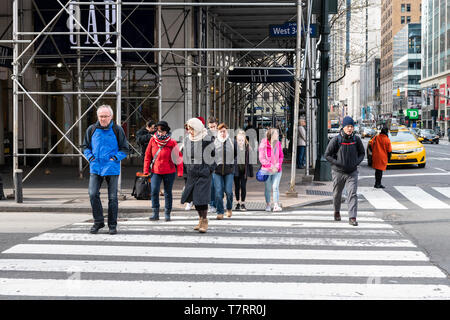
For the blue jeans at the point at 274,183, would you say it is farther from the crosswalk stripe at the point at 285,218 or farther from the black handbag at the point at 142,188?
the black handbag at the point at 142,188

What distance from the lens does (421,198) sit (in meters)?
14.8

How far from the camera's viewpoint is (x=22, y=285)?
636 cm

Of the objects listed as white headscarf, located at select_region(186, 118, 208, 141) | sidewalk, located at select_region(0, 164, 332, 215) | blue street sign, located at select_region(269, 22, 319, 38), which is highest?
blue street sign, located at select_region(269, 22, 319, 38)

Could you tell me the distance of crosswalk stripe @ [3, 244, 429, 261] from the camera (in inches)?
312

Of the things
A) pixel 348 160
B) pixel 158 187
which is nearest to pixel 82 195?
pixel 158 187

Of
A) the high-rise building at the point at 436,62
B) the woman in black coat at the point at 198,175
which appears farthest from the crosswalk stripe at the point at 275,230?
the high-rise building at the point at 436,62

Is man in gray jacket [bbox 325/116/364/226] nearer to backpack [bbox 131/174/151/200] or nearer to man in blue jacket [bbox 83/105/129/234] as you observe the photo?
man in blue jacket [bbox 83/105/129/234]

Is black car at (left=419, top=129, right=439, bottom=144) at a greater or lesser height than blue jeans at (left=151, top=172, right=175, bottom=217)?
greater

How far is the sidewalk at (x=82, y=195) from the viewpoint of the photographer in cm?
1241


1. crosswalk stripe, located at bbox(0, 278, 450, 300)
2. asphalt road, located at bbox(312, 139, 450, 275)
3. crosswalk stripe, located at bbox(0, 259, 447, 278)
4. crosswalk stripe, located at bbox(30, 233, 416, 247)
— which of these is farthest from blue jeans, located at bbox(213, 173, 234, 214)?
crosswalk stripe, located at bbox(0, 278, 450, 300)

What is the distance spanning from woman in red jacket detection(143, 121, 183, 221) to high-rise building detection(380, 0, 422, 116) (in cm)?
13069

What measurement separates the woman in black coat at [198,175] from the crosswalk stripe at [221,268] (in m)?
2.29
